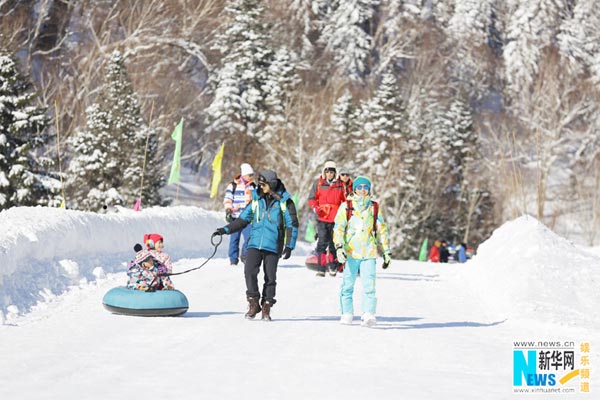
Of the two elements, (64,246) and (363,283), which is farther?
(64,246)

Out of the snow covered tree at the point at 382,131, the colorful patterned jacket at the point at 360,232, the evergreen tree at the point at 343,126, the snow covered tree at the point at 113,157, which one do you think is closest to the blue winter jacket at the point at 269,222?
the colorful patterned jacket at the point at 360,232

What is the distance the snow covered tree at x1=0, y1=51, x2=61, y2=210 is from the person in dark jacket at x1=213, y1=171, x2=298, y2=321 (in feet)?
59.6

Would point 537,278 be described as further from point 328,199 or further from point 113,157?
point 113,157

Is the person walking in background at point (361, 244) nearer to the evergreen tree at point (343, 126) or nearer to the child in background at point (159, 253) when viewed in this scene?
the child in background at point (159, 253)

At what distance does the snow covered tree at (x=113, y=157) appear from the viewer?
39.8 meters

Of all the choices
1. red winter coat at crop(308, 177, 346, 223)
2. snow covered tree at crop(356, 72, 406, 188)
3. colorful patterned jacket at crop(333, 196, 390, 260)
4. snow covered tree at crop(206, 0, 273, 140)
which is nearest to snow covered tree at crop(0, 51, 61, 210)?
red winter coat at crop(308, 177, 346, 223)

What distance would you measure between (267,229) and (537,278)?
5585mm

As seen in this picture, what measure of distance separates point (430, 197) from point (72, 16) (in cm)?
2416

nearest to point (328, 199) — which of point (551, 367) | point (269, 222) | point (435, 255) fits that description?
point (269, 222)

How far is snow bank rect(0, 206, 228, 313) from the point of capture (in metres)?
12.4

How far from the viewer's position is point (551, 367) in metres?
8.68

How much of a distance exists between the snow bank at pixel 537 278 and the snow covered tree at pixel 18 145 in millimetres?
14017

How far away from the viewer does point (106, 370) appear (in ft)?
24.6

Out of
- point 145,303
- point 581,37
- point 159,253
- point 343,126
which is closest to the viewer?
point 145,303
